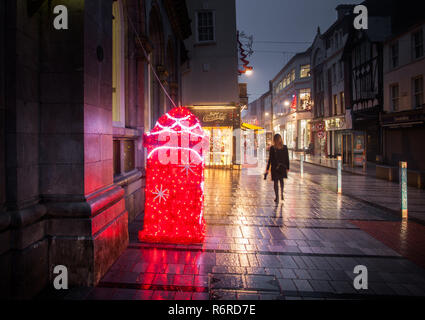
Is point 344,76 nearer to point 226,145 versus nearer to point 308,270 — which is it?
point 226,145

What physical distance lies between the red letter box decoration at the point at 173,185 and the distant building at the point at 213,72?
565 inches

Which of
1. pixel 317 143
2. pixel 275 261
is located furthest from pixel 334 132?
pixel 275 261

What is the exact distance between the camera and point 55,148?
371 cm

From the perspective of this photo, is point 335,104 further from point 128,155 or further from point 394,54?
point 128,155

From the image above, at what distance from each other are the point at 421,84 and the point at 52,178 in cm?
2066

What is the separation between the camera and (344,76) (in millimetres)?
27672

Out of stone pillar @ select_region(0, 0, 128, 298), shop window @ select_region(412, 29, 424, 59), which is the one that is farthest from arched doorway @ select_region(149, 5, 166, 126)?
shop window @ select_region(412, 29, 424, 59)

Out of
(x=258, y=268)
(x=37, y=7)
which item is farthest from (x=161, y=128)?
(x=258, y=268)

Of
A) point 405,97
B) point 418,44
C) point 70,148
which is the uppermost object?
point 418,44

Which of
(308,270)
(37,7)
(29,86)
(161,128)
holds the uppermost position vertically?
(37,7)

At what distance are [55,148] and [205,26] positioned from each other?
708 inches

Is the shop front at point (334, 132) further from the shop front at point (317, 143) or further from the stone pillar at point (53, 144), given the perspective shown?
the stone pillar at point (53, 144)

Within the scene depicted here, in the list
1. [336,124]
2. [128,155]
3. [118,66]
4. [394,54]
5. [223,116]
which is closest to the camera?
[118,66]

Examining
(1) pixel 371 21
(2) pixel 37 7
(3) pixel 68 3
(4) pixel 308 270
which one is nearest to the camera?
(2) pixel 37 7
